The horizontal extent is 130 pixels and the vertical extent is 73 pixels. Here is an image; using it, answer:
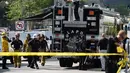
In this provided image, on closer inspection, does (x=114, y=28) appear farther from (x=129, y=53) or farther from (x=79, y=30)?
(x=129, y=53)

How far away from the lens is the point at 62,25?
708 inches

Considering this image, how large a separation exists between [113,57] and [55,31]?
9020 millimetres

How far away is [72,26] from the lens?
17.7m

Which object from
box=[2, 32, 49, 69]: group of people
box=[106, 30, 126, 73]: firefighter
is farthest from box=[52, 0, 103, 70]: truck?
box=[106, 30, 126, 73]: firefighter

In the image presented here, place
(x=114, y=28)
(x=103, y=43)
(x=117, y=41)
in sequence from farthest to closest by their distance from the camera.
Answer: (x=114, y=28) → (x=103, y=43) → (x=117, y=41)

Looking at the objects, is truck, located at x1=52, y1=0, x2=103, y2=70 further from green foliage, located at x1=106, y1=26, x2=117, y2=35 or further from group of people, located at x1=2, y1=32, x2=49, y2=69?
group of people, located at x1=2, y1=32, x2=49, y2=69

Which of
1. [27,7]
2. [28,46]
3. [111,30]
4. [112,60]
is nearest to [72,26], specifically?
[111,30]

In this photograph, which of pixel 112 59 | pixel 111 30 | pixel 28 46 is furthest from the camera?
pixel 111 30

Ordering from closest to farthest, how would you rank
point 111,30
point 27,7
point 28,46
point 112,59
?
point 112,59 → point 28,46 → point 111,30 → point 27,7

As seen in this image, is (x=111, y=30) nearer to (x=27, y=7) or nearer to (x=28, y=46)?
(x=28, y=46)

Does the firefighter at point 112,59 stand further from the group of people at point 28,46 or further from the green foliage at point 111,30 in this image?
the group of people at point 28,46

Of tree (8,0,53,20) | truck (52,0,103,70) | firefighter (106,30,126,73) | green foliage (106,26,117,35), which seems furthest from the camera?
tree (8,0,53,20)

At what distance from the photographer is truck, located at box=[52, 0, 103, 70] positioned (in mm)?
17609

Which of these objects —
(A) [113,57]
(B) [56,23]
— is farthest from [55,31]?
(A) [113,57]
